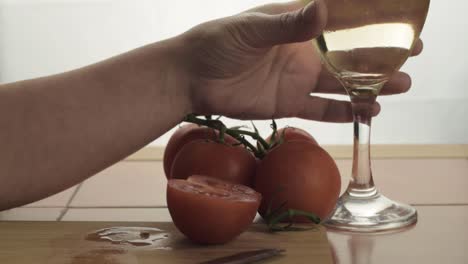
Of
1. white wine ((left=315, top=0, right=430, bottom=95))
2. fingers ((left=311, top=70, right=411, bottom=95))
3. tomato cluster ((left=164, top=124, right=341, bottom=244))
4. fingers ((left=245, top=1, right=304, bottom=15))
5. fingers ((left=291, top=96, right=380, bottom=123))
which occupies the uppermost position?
fingers ((left=245, top=1, right=304, bottom=15))

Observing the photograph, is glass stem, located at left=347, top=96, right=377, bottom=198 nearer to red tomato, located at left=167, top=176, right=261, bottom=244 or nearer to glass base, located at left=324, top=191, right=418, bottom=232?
glass base, located at left=324, top=191, right=418, bottom=232

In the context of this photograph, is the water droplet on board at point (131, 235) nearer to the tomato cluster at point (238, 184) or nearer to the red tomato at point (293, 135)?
the tomato cluster at point (238, 184)

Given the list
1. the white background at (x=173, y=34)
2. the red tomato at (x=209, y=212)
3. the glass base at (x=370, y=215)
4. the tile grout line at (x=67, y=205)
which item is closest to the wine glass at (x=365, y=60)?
the glass base at (x=370, y=215)

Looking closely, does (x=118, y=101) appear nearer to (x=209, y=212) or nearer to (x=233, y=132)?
(x=233, y=132)

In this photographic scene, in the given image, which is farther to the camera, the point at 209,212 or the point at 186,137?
the point at 186,137

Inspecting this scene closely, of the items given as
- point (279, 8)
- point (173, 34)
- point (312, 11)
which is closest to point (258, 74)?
point (279, 8)

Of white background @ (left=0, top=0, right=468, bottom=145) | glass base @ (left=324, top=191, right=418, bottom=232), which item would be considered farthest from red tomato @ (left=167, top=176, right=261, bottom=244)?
white background @ (left=0, top=0, right=468, bottom=145)
